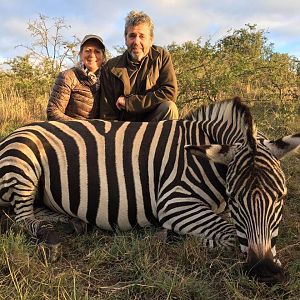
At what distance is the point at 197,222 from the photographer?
2.93 meters

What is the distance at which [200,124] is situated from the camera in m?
3.37

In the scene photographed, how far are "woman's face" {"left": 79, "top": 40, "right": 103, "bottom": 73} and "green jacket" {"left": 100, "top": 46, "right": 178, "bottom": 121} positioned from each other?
0.16 m

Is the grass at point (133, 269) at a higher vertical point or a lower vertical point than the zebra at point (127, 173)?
lower

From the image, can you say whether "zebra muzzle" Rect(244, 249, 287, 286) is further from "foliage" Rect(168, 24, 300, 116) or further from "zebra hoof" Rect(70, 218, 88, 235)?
"foliage" Rect(168, 24, 300, 116)

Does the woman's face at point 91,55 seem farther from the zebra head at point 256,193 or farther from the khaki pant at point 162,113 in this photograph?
the zebra head at point 256,193

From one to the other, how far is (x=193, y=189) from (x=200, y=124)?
60 cm

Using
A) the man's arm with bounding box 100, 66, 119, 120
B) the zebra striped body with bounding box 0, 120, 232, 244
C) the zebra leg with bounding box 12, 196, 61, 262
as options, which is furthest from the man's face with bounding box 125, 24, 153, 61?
the zebra leg with bounding box 12, 196, 61, 262

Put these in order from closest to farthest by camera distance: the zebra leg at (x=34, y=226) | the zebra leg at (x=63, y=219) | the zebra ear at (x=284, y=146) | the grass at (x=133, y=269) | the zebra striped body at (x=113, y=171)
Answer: the grass at (x=133, y=269) → the zebra ear at (x=284, y=146) → the zebra leg at (x=34, y=226) → the zebra striped body at (x=113, y=171) → the zebra leg at (x=63, y=219)

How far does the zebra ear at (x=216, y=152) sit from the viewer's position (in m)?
2.65

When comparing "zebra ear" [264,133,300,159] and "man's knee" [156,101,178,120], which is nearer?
"zebra ear" [264,133,300,159]

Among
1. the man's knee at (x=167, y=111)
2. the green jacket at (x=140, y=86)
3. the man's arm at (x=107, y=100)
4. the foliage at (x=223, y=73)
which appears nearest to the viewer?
the man's knee at (x=167, y=111)

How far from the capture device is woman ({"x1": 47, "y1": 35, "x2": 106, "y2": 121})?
477 cm

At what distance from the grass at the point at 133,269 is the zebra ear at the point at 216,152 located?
576mm

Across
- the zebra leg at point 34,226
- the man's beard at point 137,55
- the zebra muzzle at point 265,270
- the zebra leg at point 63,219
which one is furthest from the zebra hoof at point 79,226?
the man's beard at point 137,55
